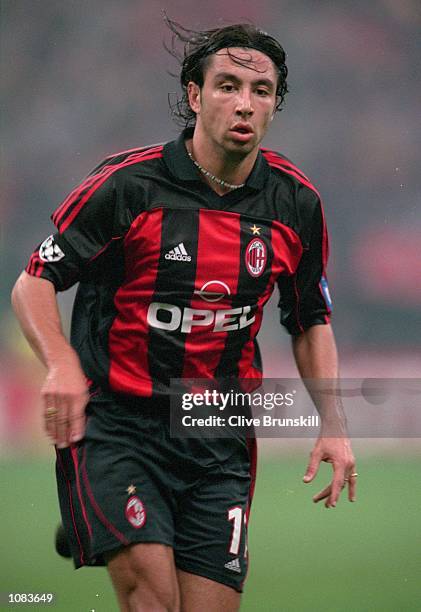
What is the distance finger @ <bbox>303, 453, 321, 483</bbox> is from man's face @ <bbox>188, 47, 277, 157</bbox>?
908 mm

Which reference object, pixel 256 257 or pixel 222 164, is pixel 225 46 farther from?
pixel 256 257

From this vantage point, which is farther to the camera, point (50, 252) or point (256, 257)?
point (256, 257)

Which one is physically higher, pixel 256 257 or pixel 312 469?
pixel 256 257

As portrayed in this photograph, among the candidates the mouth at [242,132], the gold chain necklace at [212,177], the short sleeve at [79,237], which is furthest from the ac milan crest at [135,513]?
the mouth at [242,132]

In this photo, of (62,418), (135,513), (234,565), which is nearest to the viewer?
(62,418)

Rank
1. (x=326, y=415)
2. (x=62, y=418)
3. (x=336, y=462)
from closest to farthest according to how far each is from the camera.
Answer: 1. (x=62, y=418)
2. (x=336, y=462)
3. (x=326, y=415)

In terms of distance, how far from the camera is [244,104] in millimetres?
2896

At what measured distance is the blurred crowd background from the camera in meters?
9.84

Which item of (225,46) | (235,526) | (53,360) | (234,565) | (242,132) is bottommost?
(234,565)

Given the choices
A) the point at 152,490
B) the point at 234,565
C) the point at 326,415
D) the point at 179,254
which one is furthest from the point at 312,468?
the point at 179,254

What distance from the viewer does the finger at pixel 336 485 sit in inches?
113

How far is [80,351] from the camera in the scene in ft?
9.68

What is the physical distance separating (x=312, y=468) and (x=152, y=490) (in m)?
0.46

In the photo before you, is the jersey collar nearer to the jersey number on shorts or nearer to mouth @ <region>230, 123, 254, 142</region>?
mouth @ <region>230, 123, 254, 142</region>
